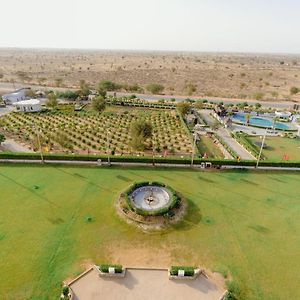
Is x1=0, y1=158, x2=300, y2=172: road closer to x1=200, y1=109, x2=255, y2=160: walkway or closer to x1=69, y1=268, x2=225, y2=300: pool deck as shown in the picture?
x1=200, y1=109, x2=255, y2=160: walkway

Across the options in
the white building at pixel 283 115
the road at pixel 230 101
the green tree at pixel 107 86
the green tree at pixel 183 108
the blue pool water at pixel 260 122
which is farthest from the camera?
the green tree at pixel 107 86

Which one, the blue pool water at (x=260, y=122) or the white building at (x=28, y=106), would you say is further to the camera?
the white building at (x=28, y=106)

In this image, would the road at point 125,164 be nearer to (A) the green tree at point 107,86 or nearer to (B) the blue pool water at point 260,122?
(B) the blue pool water at point 260,122

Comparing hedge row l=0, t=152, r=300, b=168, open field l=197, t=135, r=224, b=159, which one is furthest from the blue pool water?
hedge row l=0, t=152, r=300, b=168

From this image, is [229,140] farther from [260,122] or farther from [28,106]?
[28,106]

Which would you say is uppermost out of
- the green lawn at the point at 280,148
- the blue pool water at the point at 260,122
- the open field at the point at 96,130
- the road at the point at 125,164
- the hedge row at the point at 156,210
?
the hedge row at the point at 156,210

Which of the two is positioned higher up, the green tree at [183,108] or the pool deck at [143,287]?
the green tree at [183,108]

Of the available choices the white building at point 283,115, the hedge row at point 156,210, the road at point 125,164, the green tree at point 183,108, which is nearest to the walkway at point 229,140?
the road at point 125,164
